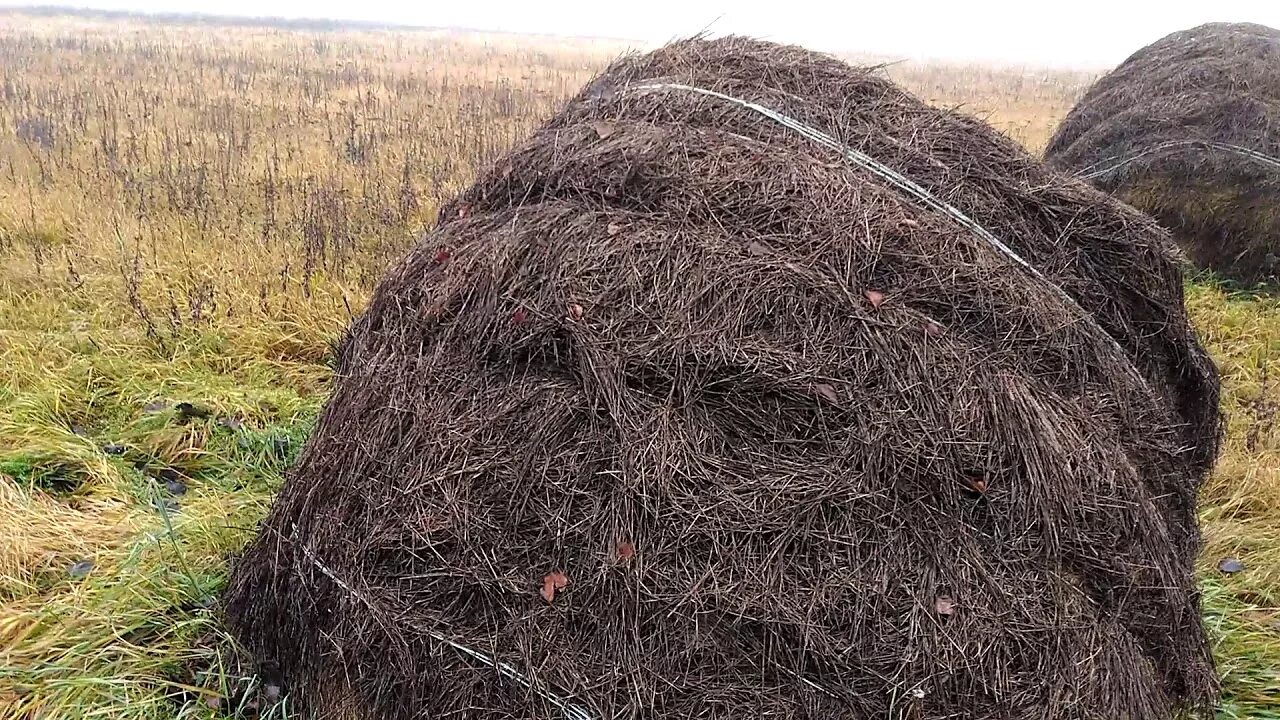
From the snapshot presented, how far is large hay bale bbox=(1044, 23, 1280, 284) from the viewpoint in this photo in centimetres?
→ 675

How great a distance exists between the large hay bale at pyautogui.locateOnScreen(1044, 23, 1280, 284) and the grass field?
52cm

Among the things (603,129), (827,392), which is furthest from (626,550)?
(603,129)

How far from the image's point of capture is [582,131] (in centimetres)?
288

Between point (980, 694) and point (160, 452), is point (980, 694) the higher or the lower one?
the higher one

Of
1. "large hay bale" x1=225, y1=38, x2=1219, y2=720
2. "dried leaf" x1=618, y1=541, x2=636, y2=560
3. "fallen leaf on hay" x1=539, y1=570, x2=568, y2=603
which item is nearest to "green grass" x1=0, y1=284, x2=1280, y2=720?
"large hay bale" x1=225, y1=38, x2=1219, y2=720

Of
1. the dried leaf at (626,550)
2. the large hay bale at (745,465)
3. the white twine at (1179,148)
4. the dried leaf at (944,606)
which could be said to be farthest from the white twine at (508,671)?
the white twine at (1179,148)

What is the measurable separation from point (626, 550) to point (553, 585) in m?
0.22

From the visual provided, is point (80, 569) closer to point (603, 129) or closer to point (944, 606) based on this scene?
point (603, 129)

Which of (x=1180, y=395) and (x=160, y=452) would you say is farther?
(x=160, y=452)

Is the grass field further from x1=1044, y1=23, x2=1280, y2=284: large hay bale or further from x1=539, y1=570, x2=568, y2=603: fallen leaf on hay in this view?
x1=539, y1=570, x2=568, y2=603: fallen leaf on hay

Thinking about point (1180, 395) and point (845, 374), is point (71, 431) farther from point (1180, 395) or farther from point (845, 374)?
point (1180, 395)

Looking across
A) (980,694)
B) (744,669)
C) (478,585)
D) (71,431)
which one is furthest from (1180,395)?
(71,431)

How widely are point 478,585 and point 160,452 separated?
262cm

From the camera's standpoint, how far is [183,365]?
4625 mm
